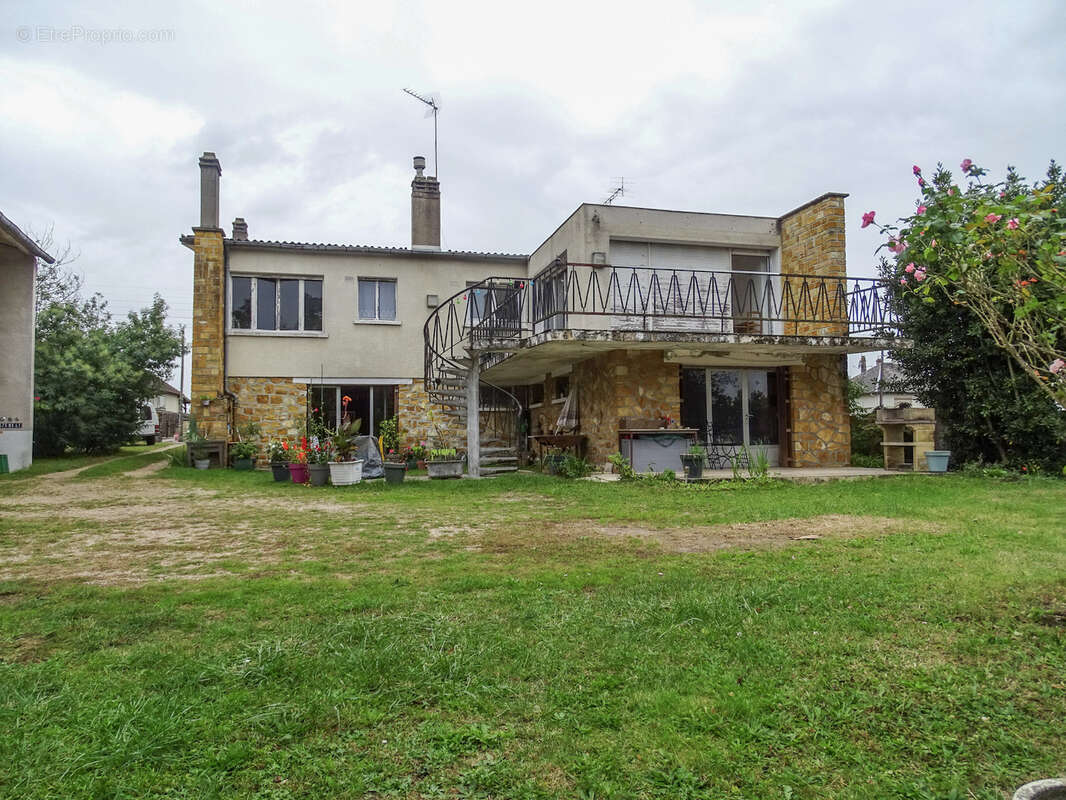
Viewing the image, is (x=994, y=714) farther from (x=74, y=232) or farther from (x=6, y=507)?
(x=74, y=232)

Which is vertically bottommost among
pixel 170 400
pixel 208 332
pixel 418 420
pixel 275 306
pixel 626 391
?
pixel 418 420

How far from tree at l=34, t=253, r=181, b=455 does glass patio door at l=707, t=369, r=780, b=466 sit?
1456 cm

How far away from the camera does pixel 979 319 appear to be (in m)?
9.63

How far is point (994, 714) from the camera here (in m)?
1.94

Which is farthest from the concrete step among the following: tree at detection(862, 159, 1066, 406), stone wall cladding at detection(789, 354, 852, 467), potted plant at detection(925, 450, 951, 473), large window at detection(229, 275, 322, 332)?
tree at detection(862, 159, 1066, 406)

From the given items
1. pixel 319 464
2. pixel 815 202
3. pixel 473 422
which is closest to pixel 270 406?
pixel 319 464

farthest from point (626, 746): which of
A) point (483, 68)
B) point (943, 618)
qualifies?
point (483, 68)

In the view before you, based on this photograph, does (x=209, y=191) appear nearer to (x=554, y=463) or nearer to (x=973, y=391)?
(x=554, y=463)

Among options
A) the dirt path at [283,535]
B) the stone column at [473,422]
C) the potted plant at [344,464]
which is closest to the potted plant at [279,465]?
the potted plant at [344,464]

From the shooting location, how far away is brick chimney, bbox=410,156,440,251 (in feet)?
48.4

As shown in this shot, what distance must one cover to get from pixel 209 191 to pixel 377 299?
3.96 m

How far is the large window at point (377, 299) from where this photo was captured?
14352mm

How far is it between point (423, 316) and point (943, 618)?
12667 millimetres

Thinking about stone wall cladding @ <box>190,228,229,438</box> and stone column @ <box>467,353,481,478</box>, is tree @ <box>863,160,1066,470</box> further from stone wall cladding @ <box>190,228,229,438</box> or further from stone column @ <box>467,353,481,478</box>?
stone wall cladding @ <box>190,228,229,438</box>
